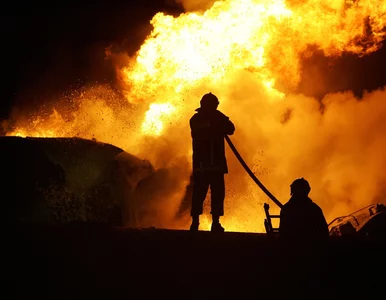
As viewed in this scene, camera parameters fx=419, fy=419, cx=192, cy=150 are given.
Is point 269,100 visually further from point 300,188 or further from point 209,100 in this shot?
point 300,188

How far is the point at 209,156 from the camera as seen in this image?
21.4 ft

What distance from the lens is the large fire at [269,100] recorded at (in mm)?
13766

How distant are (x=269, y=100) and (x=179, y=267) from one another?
11.9m

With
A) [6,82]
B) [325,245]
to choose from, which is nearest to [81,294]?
[325,245]

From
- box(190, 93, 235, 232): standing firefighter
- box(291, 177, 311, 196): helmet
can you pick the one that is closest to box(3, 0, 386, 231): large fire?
box(190, 93, 235, 232): standing firefighter

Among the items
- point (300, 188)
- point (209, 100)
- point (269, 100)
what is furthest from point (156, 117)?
point (300, 188)

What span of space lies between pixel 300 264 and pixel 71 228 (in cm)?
249

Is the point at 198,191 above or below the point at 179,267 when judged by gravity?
above

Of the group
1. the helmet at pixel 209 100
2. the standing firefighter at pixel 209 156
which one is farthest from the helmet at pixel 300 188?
the helmet at pixel 209 100

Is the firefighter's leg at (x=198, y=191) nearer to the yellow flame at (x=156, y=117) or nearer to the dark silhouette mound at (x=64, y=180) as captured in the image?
the dark silhouette mound at (x=64, y=180)

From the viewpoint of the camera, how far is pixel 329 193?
46.6ft

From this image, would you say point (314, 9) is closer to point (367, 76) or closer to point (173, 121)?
point (367, 76)

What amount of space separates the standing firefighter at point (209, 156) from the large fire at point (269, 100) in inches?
Answer: 254

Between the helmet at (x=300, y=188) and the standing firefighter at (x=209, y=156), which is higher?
the standing firefighter at (x=209, y=156)
